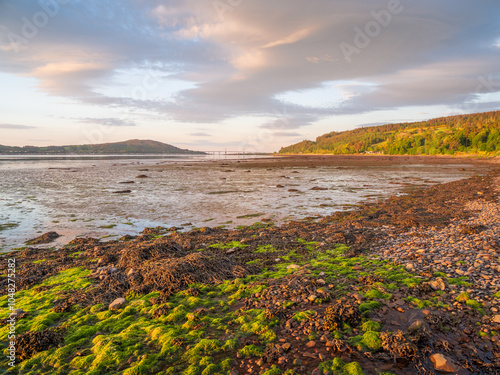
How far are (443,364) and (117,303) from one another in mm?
6946

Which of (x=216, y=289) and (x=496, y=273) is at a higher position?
(x=496, y=273)

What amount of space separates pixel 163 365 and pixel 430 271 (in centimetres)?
763

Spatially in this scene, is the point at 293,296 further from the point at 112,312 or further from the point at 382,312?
the point at 112,312

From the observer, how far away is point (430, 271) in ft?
24.6

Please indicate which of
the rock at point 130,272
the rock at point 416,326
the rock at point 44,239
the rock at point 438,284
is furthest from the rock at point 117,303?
the rock at point 44,239

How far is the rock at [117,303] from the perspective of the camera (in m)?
6.31

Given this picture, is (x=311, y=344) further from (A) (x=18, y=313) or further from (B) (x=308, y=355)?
(A) (x=18, y=313)

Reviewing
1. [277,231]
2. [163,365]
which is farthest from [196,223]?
[163,365]

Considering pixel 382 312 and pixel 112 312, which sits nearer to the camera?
pixel 382 312

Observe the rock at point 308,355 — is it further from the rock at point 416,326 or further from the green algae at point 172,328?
the rock at point 416,326

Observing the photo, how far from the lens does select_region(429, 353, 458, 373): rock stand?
403cm

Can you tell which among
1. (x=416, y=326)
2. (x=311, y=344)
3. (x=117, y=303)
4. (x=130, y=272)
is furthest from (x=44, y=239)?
(x=416, y=326)

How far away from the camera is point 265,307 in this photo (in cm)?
612

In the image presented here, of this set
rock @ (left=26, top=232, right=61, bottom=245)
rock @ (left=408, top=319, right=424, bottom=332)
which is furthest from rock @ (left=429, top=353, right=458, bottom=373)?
rock @ (left=26, top=232, right=61, bottom=245)
